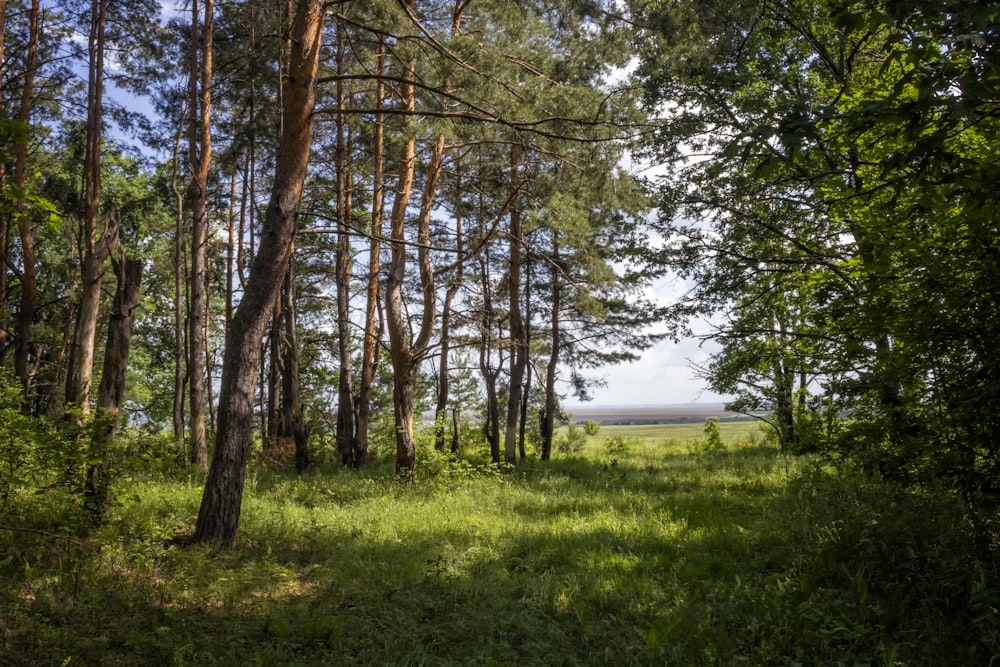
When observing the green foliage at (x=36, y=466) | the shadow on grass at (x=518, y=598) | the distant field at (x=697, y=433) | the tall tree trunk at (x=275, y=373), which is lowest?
the shadow on grass at (x=518, y=598)

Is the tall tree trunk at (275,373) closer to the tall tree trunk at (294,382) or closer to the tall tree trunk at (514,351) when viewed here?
the tall tree trunk at (294,382)

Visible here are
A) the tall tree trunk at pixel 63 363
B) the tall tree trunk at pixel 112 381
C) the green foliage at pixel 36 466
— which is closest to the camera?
the green foliage at pixel 36 466

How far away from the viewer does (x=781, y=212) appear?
434 inches

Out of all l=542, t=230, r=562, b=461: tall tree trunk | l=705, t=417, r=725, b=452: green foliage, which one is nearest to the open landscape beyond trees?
l=542, t=230, r=562, b=461: tall tree trunk

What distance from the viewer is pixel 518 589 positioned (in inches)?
218

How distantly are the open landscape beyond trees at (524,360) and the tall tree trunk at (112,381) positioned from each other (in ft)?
0.15

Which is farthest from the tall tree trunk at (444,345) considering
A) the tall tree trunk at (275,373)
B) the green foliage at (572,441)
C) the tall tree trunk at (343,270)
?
the green foliage at (572,441)

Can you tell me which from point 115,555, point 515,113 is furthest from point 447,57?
point 115,555

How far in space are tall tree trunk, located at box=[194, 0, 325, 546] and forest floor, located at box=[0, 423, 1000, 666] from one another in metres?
0.45

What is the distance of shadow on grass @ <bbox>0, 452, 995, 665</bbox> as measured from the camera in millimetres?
4113

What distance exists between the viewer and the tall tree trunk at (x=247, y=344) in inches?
252

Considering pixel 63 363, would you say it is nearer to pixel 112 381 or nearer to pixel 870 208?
pixel 112 381

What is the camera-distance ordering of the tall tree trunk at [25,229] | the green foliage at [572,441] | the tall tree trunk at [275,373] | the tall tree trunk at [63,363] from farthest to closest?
1. the green foliage at [572,441]
2. the tall tree trunk at [63,363]
3. the tall tree trunk at [275,373]
4. the tall tree trunk at [25,229]

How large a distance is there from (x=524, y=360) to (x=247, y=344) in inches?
426
